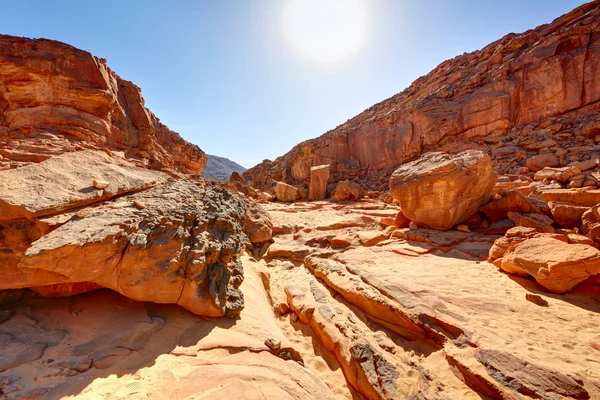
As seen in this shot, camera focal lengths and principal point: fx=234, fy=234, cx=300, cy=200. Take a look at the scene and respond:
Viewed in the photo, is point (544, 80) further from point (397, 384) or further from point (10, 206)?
point (10, 206)

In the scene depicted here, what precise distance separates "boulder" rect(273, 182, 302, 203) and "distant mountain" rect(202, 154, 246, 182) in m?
39.2

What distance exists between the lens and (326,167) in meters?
17.9

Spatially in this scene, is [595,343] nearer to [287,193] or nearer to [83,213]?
[83,213]

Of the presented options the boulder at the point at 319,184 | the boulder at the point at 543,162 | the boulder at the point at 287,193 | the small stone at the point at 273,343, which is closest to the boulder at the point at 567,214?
the boulder at the point at 543,162

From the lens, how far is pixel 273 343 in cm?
307

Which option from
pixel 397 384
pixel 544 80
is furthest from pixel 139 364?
pixel 544 80

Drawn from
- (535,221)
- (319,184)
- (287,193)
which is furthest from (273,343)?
(287,193)

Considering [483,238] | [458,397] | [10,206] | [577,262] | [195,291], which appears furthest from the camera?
[483,238]

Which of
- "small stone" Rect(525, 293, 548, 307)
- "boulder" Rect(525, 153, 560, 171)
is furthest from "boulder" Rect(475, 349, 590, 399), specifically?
"boulder" Rect(525, 153, 560, 171)

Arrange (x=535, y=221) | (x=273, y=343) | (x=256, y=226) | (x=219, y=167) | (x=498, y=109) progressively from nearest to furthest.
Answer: (x=273, y=343)
(x=535, y=221)
(x=256, y=226)
(x=498, y=109)
(x=219, y=167)

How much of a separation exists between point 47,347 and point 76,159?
277cm

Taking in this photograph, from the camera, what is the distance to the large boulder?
6.76 meters

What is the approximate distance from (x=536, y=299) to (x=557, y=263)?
27.4 inches

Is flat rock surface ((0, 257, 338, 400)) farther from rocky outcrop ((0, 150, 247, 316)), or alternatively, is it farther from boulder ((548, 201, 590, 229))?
boulder ((548, 201, 590, 229))
